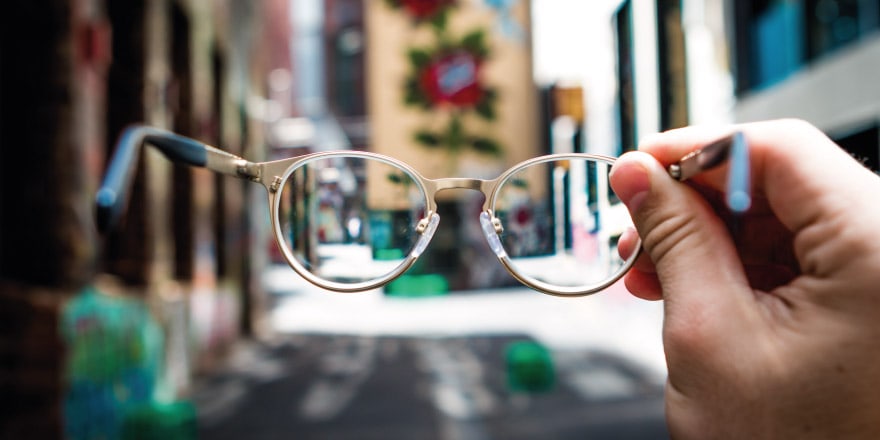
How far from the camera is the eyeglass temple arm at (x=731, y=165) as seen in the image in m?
0.67

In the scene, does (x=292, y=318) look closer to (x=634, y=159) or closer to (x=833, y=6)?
(x=833, y=6)

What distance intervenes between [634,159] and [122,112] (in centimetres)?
592

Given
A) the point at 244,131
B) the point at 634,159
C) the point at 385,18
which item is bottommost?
the point at 634,159

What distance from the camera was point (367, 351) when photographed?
32.1ft

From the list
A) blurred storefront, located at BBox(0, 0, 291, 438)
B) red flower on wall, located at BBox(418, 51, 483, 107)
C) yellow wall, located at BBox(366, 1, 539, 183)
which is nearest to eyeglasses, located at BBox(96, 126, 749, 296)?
blurred storefront, located at BBox(0, 0, 291, 438)

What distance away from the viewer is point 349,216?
1.44 metres

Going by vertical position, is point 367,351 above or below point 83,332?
below

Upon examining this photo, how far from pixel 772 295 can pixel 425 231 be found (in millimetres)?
617

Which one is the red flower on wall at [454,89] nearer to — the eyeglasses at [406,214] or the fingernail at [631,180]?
the eyeglasses at [406,214]

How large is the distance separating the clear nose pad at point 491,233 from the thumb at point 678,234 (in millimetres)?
295

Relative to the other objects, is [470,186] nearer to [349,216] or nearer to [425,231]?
[425,231]

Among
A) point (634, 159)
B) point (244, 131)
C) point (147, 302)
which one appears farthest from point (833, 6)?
point (244, 131)

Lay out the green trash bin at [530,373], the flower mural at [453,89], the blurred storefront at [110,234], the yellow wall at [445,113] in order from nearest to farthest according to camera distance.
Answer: the blurred storefront at [110,234] < the green trash bin at [530,373] < the flower mural at [453,89] < the yellow wall at [445,113]

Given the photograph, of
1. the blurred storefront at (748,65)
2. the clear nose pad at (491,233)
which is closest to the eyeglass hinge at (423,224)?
the clear nose pad at (491,233)
